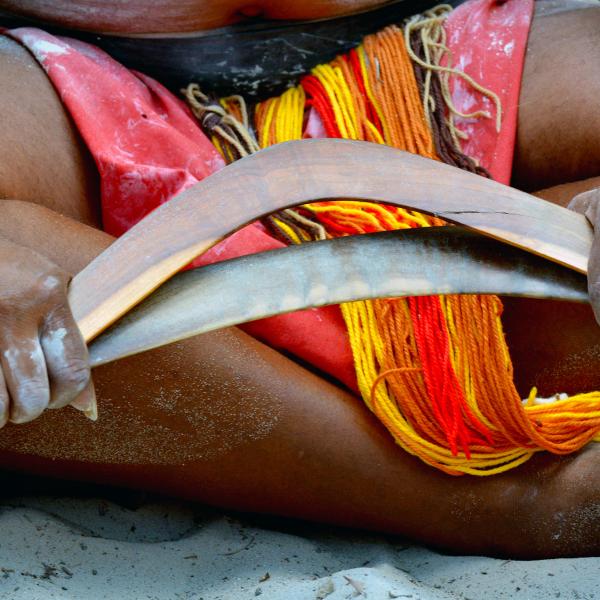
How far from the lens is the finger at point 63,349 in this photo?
0.94 m

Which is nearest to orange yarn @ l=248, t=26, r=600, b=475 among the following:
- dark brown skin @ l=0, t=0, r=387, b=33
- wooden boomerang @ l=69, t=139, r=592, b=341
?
wooden boomerang @ l=69, t=139, r=592, b=341

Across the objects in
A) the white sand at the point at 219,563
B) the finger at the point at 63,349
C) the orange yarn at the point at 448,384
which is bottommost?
the white sand at the point at 219,563

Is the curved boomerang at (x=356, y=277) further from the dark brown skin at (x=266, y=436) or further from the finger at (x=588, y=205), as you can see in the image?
the dark brown skin at (x=266, y=436)

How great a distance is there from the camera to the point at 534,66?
1.48m

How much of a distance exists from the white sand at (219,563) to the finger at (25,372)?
0.88ft

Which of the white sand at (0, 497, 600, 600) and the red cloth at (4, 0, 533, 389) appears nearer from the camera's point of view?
the white sand at (0, 497, 600, 600)

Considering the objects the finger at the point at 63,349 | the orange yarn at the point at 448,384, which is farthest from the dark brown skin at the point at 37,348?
the orange yarn at the point at 448,384

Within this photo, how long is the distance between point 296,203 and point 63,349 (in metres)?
0.28

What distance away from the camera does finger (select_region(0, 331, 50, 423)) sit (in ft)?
3.03

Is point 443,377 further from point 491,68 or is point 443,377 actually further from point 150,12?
point 150,12

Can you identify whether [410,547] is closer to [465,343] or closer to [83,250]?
[465,343]

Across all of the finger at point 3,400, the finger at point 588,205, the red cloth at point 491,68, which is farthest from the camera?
the red cloth at point 491,68

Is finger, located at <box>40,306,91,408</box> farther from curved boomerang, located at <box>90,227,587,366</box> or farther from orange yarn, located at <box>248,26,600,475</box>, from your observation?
orange yarn, located at <box>248,26,600,475</box>

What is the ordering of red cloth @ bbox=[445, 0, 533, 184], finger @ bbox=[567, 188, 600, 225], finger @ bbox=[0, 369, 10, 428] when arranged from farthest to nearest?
1. red cloth @ bbox=[445, 0, 533, 184]
2. finger @ bbox=[567, 188, 600, 225]
3. finger @ bbox=[0, 369, 10, 428]
